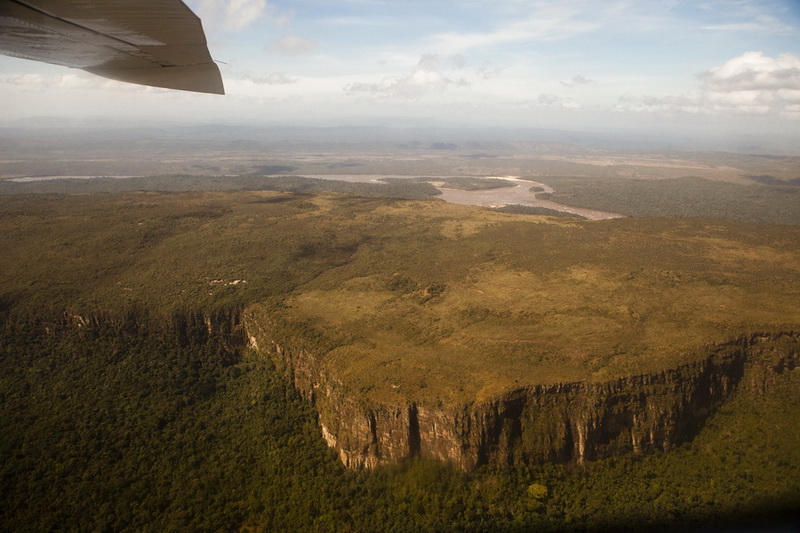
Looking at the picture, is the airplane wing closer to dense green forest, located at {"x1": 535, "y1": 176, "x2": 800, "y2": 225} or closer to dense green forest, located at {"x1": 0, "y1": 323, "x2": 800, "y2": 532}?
dense green forest, located at {"x1": 0, "y1": 323, "x2": 800, "y2": 532}

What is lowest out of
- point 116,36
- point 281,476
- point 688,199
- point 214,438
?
point 281,476

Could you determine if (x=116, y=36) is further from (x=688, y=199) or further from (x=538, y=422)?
(x=688, y=199)

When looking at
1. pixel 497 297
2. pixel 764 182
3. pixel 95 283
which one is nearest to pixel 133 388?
pixel 95 283

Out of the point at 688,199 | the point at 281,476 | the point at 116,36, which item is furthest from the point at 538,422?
the point at 688,199

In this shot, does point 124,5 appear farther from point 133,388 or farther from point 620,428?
point 133,388

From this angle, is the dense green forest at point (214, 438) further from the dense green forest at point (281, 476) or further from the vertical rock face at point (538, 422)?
the vertical rock face at point (538, 422)
